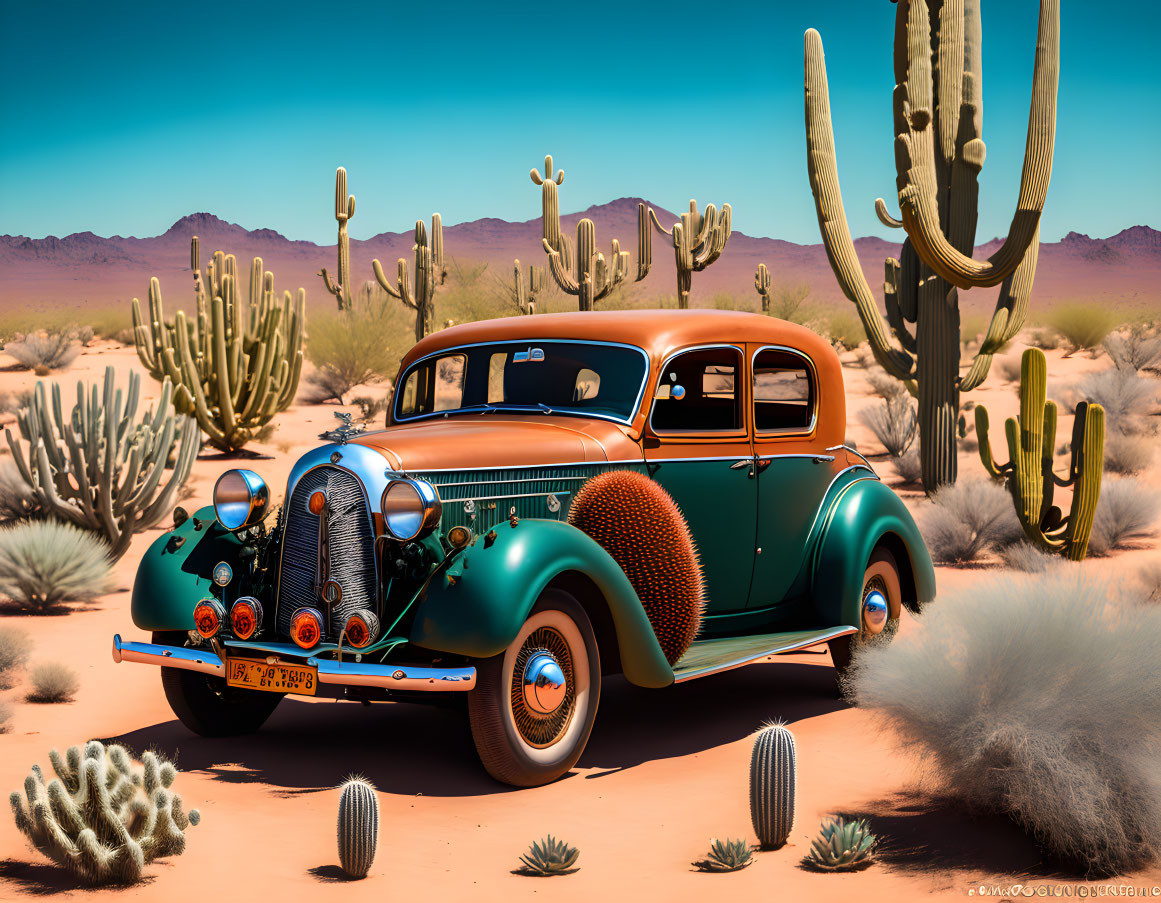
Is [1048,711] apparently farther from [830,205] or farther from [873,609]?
[830,205]

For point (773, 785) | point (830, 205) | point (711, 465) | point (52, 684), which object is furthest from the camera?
point (830, 205)

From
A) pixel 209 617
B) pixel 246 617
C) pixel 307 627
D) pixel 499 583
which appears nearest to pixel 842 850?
pixel 499 583

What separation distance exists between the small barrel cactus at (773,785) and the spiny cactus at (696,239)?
2704cm

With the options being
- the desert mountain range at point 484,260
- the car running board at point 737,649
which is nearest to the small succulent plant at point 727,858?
the car running board at point 737,649

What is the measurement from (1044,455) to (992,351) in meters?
2.08

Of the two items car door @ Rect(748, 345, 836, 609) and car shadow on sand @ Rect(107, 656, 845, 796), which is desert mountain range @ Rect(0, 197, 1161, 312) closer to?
car door @ Rect(748, 345, 836, 609)

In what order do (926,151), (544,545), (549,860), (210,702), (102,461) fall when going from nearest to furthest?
1. (549,860)
2. (544,545)
3. (210,702)
4. (102,461)
5. (926,151)

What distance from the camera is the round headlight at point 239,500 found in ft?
21.8

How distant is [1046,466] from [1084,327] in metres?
27.7

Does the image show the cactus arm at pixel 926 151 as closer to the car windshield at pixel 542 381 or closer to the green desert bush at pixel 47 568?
the car windshield at pixel 542 381

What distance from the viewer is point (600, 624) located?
6.49 m

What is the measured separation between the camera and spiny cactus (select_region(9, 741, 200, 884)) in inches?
187

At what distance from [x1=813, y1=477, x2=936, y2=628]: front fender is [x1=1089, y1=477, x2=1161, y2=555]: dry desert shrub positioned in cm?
752

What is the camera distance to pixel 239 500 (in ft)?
21.8
